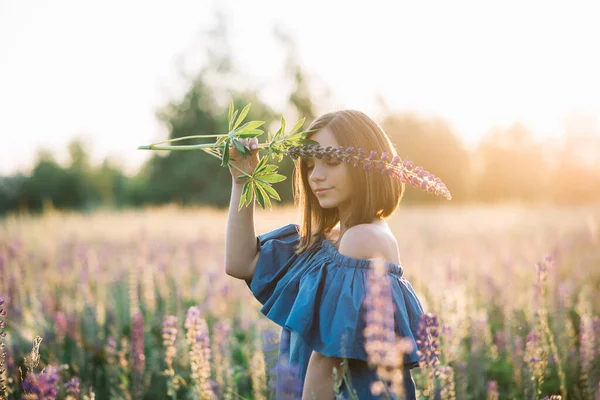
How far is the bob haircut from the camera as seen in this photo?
7.42 feet

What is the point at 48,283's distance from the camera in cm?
547

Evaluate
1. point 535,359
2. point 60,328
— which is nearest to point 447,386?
point 535,359

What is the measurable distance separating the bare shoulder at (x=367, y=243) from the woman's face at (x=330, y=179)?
171 mm

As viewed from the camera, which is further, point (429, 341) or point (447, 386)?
point (447, 386)

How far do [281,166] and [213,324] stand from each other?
28542mm

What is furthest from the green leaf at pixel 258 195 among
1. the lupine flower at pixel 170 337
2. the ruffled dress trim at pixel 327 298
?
the lupine flower at pixel 170 337

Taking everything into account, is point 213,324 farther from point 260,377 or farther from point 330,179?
point 330,179

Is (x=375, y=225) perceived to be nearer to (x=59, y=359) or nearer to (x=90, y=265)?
(x=59, y=359)

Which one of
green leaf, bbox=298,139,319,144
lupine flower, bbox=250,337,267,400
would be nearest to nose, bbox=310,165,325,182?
green leaf, bbox=298,139,319,144

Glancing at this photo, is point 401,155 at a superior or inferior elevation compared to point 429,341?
superior

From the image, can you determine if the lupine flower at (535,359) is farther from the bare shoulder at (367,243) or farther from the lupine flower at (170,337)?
the lupine flower at (170,337)

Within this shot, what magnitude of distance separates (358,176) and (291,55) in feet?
111

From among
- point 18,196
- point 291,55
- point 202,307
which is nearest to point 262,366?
point 202,307

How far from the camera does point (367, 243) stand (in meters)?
2.11
